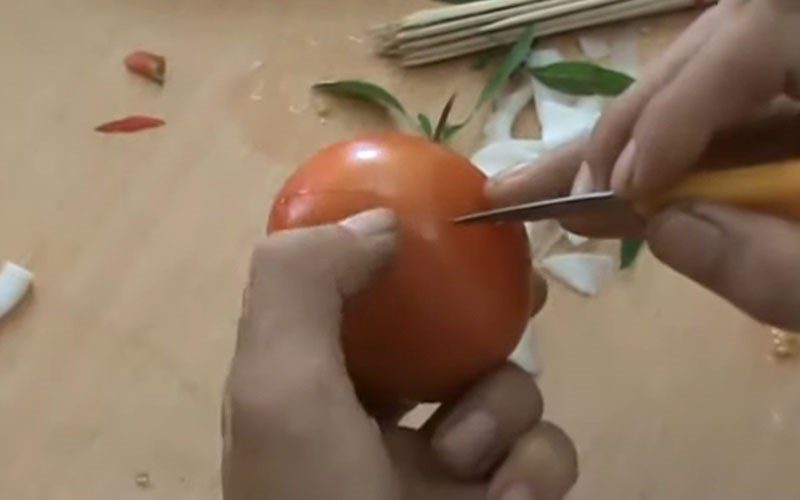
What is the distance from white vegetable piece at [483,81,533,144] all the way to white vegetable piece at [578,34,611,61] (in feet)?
0.17

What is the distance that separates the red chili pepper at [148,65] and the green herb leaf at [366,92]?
0.12 meters

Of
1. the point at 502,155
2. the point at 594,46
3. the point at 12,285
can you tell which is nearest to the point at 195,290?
the point at 12,285

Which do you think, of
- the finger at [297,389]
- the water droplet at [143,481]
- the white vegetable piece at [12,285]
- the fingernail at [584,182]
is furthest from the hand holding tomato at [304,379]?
the white vegetable piece at [12,285]

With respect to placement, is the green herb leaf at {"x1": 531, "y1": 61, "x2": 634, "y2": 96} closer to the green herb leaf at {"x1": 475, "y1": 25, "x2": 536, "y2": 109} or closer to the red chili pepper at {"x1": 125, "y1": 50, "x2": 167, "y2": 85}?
the green herb leaf at {"x1": 475, "y1": 25, "x2": 536, "y2": 109}

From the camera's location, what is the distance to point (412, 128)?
3.43ft

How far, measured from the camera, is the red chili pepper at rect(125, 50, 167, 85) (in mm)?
1073

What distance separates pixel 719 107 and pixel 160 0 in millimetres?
558

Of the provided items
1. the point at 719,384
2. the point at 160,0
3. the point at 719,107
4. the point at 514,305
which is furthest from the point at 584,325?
the point at 160,0

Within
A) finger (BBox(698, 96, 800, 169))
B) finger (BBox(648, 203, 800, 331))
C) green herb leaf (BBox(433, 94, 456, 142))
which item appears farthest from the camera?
green herb leaf (BBox(433, 94, 456, 142))

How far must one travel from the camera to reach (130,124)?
3.45ft

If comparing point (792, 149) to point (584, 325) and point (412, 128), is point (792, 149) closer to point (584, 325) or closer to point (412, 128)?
point (584, 325)

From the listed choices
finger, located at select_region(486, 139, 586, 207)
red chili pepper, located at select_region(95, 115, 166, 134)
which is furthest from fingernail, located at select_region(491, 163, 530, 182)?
red chili pepper, located at select_region(95, 115, 166, 134)

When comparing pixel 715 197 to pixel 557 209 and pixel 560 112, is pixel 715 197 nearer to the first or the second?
pixel 557 209

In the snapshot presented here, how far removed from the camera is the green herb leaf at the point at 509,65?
3.45 feet
